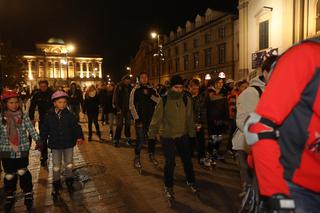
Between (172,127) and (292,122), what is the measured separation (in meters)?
3.31

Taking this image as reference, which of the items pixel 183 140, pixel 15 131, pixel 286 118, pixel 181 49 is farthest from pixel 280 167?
pixel 181 49

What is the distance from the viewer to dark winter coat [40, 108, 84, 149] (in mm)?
5207

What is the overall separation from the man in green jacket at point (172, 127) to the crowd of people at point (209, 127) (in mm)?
17

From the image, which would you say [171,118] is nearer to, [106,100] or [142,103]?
[142,103]

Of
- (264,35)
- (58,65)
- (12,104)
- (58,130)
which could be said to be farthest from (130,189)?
(58,65)

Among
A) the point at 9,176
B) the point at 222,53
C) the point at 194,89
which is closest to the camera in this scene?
the point at 9,176

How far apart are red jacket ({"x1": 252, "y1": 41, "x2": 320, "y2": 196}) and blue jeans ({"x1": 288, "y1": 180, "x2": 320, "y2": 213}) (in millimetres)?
29

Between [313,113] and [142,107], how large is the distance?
19.1ft

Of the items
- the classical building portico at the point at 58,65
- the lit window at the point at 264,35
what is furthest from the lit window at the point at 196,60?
the classical building portico at the point at 58,65

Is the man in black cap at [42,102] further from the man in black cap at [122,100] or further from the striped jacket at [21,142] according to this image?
the striped jacket at [21,142]

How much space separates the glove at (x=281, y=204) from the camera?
60.8 inches

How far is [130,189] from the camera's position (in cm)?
555

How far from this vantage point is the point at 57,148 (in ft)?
17.2

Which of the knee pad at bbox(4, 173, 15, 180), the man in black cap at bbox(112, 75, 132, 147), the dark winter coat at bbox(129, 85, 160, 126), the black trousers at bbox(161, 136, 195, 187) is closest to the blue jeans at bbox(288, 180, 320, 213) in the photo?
the black trousers at bbox(161, 136, 195, 187)
